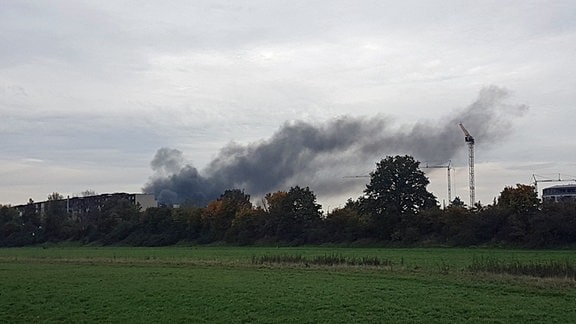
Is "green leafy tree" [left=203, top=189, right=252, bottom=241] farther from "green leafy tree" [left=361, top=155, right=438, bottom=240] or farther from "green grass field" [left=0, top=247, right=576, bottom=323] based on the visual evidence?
"green grass field" [left=0, top=247, right=576, bottom=323]

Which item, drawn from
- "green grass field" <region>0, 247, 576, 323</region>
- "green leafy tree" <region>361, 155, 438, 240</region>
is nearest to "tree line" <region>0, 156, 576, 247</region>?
"green leafy tree" <region>361, 155, 438, 240</region>

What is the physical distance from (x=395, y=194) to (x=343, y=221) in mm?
11766

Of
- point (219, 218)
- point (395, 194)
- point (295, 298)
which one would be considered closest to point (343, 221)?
Answer: point (395, 194)

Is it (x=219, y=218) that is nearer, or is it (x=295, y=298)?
(x=295, y=298)

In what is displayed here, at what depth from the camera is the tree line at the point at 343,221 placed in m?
93.9

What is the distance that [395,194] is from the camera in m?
111

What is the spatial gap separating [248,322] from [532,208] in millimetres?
78755

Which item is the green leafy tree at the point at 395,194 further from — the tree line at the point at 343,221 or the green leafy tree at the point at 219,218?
the green leafy tree at the point at 219,218

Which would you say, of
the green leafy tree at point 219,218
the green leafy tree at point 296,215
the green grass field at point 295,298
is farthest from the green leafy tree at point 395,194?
the green grass field at point 295,298

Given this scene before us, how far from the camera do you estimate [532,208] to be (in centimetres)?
9538

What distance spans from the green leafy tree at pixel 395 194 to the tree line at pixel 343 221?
0.56ft

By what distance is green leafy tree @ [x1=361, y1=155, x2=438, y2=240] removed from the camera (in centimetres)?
11035

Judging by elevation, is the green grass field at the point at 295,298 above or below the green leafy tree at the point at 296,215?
below

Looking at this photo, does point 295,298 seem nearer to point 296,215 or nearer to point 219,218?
point 296,215
